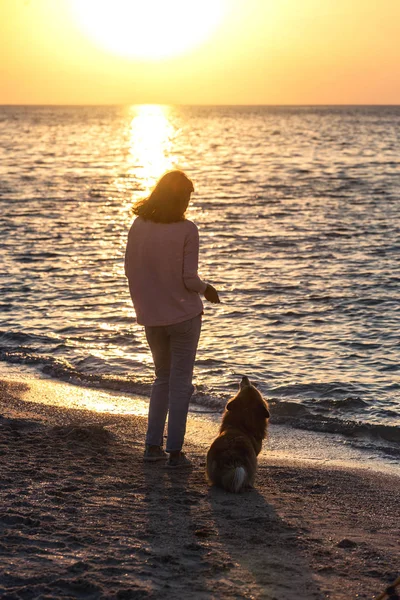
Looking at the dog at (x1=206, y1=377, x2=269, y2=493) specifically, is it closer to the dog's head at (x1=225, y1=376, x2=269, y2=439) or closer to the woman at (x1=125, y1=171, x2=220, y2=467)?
the dog's head at (x1=225, y1=376, x2=269, y2=439)

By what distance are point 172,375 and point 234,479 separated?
0.91m

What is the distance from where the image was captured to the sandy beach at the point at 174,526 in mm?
4039

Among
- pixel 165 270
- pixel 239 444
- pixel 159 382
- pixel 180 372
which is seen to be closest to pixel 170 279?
pixel 165 270

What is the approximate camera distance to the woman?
559cm

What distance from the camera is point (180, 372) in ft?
19.4

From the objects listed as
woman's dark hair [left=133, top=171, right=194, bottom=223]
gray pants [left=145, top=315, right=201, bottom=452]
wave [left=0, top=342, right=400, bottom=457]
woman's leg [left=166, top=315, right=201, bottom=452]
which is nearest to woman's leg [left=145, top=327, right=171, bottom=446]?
gray pants [left=145, top=315, right=201, bottom=452]

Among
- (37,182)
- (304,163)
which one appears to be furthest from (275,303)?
(304,163)

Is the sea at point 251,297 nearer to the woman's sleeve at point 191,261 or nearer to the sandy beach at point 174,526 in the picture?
the sandy beach at point 174,526

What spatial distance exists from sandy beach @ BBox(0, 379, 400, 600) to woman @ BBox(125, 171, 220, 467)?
0.73 meters

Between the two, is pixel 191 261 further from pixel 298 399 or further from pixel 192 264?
pixel 298 399

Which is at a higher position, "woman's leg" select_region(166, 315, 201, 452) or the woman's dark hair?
the woman's dark hair

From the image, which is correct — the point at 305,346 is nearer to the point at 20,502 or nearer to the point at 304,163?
the point at 20,502

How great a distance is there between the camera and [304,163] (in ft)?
152

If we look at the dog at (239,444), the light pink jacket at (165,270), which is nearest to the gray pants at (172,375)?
the light pink jacket at (165,270)
